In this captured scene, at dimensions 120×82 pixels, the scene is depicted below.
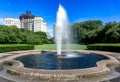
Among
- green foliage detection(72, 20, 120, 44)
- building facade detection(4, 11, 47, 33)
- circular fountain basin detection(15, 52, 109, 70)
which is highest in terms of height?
building facade detection(4, 11, 47, 33)

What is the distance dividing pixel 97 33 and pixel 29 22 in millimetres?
85468

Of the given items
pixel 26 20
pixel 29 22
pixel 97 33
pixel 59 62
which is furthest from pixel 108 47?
pixel 26 20

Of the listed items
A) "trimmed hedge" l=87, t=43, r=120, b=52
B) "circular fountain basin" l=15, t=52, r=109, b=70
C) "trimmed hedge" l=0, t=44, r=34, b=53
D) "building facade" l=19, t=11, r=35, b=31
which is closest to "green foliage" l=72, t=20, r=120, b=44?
"trimmed hedge" l=87, t=43, r=120, b=52

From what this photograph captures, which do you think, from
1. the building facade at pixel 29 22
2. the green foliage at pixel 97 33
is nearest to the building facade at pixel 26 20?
the building facade at pixel 29 22

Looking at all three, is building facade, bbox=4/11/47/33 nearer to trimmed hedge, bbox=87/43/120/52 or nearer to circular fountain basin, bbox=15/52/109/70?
trimmed hedge, bbox=87/43/120/52

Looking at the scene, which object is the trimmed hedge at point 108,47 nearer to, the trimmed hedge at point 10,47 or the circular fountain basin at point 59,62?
the circular fountain basin at point 59,62

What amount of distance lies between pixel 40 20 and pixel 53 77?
110 metres

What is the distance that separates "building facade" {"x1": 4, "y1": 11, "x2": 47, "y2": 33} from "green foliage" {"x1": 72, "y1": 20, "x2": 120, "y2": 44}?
53899 millimetres

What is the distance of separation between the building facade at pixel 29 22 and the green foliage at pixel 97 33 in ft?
177

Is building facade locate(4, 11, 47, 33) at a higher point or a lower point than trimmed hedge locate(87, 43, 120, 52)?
higher

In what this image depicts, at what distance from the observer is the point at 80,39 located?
5453 centimetres

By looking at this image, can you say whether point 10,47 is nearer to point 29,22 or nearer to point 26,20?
point 29,22

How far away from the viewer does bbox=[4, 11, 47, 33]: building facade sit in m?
117

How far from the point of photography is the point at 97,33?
44031 millimetres
